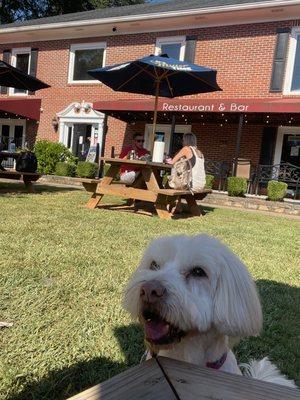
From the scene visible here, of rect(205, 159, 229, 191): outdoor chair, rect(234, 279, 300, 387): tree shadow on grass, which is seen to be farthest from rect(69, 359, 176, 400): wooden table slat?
rect(205, 159, 229, 191): outdoor chair

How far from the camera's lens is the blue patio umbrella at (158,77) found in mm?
8203

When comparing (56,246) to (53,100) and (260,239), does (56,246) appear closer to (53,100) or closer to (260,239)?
(260,239)

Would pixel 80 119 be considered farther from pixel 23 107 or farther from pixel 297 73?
pixel 297 73

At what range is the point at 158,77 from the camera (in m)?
8.90

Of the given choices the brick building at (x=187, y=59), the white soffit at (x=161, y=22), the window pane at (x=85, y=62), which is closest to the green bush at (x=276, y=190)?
the brick building at (x=187, y=59)

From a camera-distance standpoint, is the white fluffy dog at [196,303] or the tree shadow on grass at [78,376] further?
the tree shadow on grass at [78,376]

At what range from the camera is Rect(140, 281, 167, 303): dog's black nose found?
4.81ft

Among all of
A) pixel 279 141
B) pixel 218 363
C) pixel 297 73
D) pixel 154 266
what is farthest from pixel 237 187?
pixel 218 363

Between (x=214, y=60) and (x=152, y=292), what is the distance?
14663 mm

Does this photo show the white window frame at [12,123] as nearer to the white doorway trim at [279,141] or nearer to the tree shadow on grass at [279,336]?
the white doorway trim at [279,141]

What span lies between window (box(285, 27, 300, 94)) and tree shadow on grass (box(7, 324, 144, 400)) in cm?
1288

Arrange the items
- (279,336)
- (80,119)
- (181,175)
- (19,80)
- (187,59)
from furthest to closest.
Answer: (80,119) < (187,59) < (19,80) < (181,175) < (279,336)

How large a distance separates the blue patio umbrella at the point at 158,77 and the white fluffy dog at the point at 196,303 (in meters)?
6.73

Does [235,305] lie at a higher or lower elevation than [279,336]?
higher
